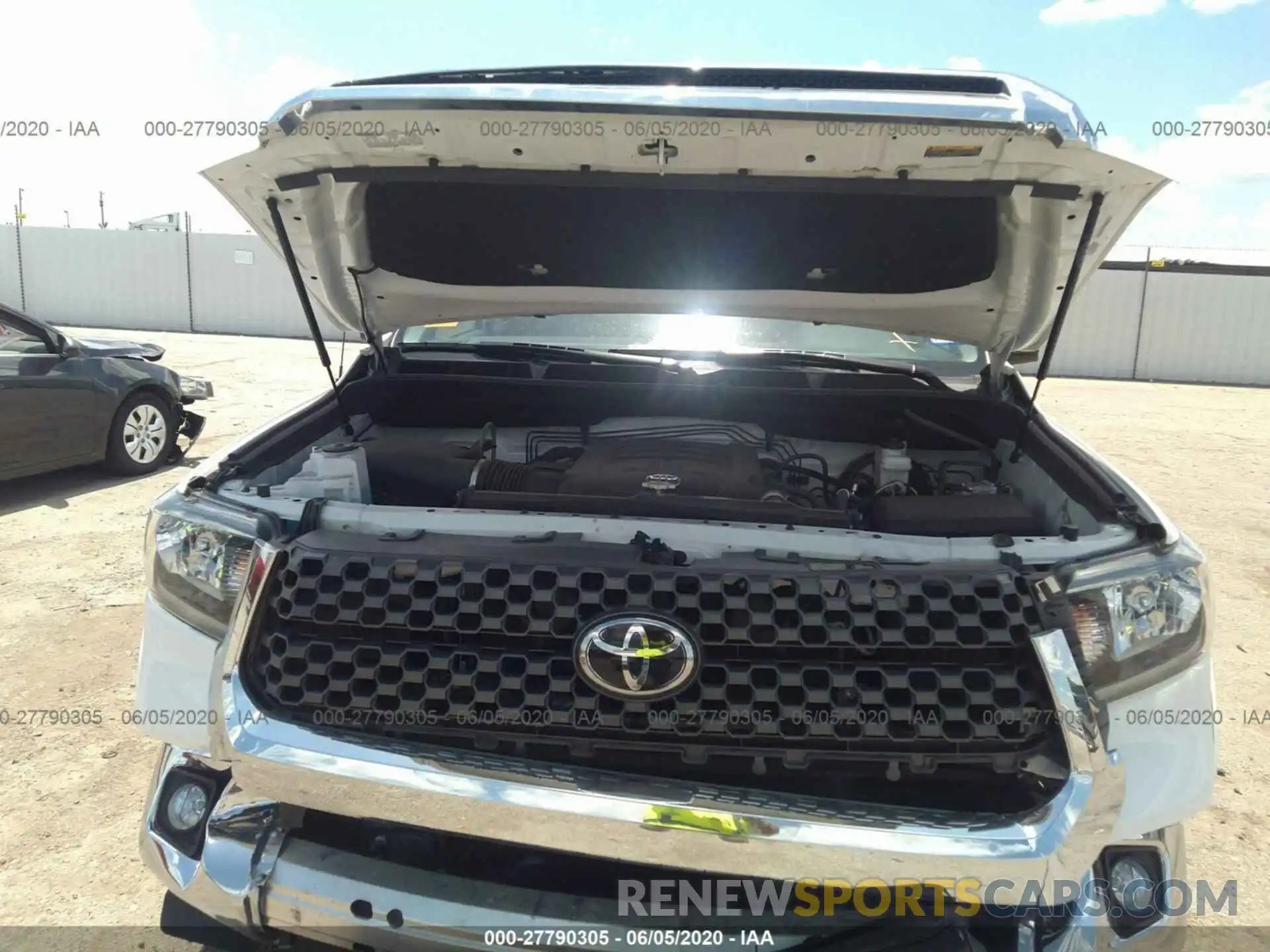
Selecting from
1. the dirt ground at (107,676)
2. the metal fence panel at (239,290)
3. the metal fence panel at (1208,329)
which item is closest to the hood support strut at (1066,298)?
the dirt ground at (107,676)

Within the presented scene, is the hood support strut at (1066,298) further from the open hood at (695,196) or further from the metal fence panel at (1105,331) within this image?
the metal fence panel at (1105,331)

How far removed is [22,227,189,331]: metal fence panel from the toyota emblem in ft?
70.6

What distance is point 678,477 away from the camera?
7.33 feet

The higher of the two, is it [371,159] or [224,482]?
[371,159]

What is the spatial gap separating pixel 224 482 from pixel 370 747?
787mm

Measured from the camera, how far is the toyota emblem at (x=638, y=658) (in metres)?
1.54

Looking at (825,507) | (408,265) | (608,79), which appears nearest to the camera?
(608,79)

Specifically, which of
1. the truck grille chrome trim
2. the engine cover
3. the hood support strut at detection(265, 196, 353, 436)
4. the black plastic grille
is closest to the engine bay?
the engine cover

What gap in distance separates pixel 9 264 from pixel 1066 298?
2477 centimetres

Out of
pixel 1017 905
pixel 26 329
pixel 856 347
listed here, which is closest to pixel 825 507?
pixel 856 347

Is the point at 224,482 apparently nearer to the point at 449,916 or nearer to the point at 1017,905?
the point at 449,916

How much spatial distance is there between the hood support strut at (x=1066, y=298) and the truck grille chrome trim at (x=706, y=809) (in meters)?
1.06

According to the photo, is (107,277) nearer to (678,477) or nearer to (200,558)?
(200,558)

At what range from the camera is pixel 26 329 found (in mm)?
5914
